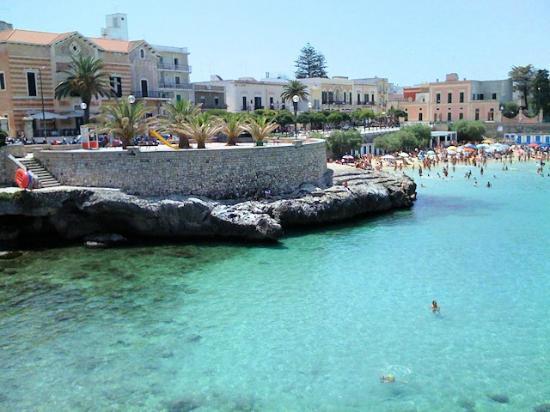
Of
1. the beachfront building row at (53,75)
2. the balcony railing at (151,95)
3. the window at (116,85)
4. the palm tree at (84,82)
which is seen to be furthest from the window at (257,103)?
the palm tree at (84,82)

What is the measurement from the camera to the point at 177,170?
25.7 meters

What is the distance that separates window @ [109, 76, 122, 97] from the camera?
132 feet

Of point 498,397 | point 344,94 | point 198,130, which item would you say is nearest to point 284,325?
point 498,397

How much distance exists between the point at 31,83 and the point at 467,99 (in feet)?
173

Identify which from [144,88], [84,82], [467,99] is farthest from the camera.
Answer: [467,99]

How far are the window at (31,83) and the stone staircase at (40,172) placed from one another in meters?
11.5

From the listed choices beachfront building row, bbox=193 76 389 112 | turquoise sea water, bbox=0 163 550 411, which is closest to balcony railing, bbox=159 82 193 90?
beachfront building row, bbox=193 76 389 112

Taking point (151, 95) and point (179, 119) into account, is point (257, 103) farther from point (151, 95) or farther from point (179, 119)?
point (179, 119)

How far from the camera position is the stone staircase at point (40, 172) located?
2514 cm

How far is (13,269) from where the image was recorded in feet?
68.8

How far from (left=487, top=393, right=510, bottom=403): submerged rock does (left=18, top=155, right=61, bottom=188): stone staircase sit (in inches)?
794

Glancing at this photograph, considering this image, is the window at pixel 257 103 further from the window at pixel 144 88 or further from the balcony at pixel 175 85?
the window at pixel 144 88

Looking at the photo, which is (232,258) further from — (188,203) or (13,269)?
(13,269)

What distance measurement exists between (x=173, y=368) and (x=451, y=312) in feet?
27.0
